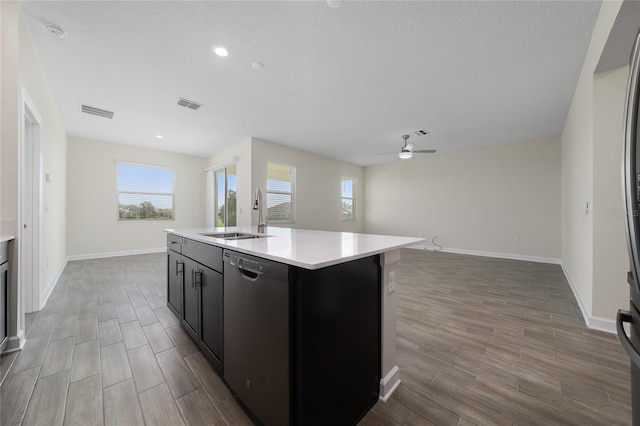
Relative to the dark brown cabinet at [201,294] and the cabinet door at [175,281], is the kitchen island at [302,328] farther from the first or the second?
the cabinet door at [175,281]

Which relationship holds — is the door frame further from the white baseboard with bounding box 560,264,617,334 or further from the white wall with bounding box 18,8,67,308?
the white baseboard with bounding box 560,264,617,334

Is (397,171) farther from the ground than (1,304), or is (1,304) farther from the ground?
(397,171)

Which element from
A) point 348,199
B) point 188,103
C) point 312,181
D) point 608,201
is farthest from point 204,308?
point 348,199

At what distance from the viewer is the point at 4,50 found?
1.79 m

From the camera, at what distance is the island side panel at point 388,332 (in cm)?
141

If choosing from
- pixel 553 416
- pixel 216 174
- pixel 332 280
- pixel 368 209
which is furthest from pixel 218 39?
pixel 368 209

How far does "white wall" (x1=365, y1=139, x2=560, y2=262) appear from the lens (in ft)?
16.6

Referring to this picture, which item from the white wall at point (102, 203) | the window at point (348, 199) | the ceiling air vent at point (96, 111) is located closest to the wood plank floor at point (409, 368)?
the ceiling air vent at point (96, 111)

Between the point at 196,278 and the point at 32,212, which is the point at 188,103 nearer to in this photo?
the point at 32,212

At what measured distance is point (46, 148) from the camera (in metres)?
3.07

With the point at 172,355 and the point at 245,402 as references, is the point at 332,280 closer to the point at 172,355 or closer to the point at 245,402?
the point at 245,402

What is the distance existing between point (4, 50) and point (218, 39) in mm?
1526

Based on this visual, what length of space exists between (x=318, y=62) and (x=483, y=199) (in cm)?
531

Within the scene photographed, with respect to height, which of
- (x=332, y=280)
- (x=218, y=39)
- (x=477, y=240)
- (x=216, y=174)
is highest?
(x=218, y=39)
